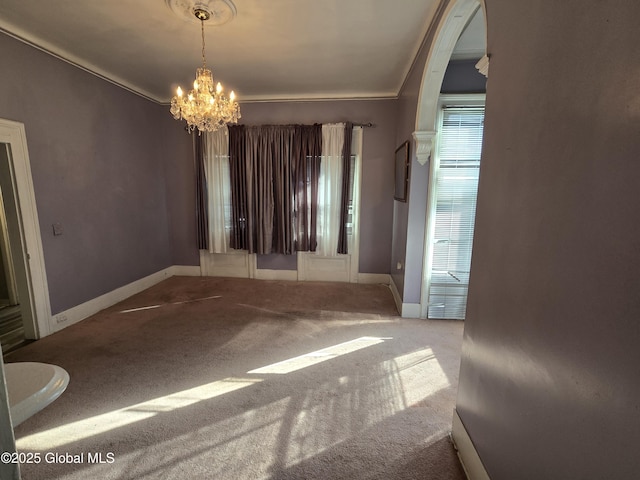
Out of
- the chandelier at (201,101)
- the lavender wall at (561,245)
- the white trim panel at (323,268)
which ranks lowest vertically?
the white trim panel at (323,268)

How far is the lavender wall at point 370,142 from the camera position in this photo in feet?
13.8

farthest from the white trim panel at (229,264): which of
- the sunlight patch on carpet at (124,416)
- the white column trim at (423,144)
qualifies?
the white column trim at (423,144)

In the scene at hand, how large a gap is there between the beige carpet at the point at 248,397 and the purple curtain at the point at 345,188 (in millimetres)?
1252

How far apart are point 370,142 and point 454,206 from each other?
67.2 inches

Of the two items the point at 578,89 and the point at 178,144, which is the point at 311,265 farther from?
the point at 578,89

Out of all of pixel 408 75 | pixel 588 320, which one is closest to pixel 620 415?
pixel 588 320

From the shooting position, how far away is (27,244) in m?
2.69

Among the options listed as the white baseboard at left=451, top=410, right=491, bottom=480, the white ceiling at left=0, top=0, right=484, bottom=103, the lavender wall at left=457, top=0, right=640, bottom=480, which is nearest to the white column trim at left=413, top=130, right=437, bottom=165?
the white ceiling at left=0, top=0, right=484, bottom=103

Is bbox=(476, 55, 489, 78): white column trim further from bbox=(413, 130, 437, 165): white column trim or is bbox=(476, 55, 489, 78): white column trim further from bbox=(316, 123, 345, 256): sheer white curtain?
bbox=(316, 123, 345, 256): sheer white curtain

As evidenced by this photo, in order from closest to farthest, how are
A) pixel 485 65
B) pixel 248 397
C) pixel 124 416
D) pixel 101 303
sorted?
pixel 485 65, pixel 124 416, pixel 248 397, pixel 101 303

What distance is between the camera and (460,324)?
10.5 ft

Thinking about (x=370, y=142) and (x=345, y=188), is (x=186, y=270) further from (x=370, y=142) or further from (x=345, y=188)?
(x=370, y=142)

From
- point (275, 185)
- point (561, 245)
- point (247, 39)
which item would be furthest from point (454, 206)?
point (247, 39)

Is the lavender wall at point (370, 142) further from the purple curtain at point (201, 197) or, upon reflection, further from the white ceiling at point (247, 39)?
the purple curtain at point (201, 197)
